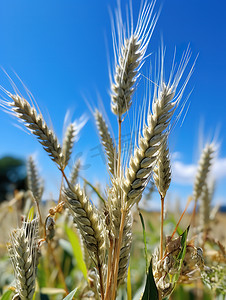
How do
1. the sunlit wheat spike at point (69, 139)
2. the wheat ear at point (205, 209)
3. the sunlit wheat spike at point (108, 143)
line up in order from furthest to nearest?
the wheat ear at point (205, 209) < the sunlit wheat spike at point (69, 139) < the sunlit wheat spike at point (108, 143)

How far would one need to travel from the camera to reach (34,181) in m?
1.57

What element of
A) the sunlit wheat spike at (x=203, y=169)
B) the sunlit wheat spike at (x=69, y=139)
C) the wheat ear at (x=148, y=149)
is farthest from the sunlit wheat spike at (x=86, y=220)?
the sunlit wheat spike at (x=203, y=169)

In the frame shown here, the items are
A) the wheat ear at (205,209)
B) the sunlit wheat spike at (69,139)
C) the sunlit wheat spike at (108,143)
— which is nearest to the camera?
the sunlit wheat spike at (108,143)

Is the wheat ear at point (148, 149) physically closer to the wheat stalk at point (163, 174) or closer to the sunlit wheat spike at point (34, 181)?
Answer: the wheat stalk at point (163, 174)

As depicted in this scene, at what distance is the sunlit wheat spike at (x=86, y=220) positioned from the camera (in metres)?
0.86

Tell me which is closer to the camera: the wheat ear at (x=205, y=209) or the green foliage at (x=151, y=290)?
the green foliage at (x=151, y=290)

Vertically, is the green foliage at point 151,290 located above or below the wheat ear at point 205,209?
below

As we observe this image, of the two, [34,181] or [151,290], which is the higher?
[34,181]

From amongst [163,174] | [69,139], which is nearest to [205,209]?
[69,139]

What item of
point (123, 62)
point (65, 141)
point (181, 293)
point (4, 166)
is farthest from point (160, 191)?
point (4, 166)

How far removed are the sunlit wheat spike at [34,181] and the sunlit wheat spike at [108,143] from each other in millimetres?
457

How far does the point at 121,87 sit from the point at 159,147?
0.33m

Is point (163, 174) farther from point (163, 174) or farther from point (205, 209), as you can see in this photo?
point (205, 209)

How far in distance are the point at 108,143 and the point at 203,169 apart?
2.28ft
